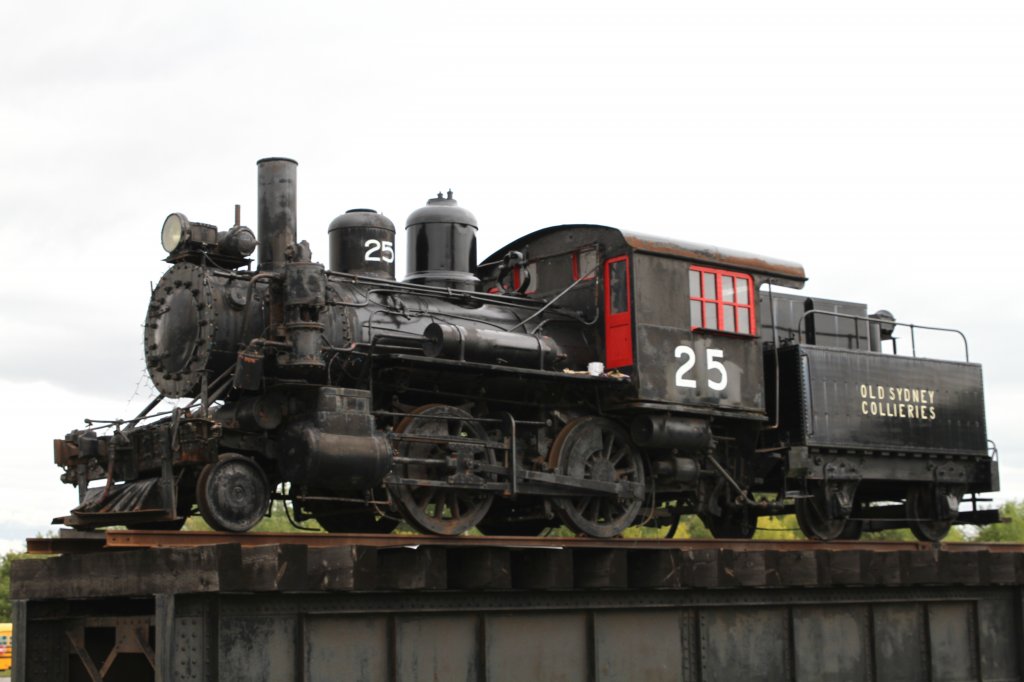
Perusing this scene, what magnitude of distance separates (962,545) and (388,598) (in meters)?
8.57

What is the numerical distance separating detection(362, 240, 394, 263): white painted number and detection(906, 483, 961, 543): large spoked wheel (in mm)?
7881

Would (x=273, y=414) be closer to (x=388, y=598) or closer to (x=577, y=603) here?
(x=388, y=598)

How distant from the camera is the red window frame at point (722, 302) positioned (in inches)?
600

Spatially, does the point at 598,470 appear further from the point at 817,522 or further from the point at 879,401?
the point at 879,401

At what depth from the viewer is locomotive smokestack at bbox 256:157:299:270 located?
13109mm

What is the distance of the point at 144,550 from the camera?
1060 cm

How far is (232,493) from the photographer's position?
12.0m

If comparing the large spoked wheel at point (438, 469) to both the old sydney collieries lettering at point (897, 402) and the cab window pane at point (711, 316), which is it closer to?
A: the cab window pane at point (711, 316)

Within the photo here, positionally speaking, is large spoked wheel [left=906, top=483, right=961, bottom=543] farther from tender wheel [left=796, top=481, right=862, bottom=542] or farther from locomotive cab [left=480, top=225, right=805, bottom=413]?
locomotive cab [left=480, top=225, right=805, bottom=413]

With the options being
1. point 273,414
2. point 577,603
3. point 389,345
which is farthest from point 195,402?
point 577,603

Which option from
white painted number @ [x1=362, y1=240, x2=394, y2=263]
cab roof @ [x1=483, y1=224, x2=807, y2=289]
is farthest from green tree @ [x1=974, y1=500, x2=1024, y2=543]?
white painted number @ [x1=362, y1=240, x2=394, y2=263]

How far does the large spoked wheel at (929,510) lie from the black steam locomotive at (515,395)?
0.03 metres

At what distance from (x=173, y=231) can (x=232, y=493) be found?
2.87 metres

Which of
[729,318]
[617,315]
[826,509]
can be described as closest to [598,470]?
[617,315]
